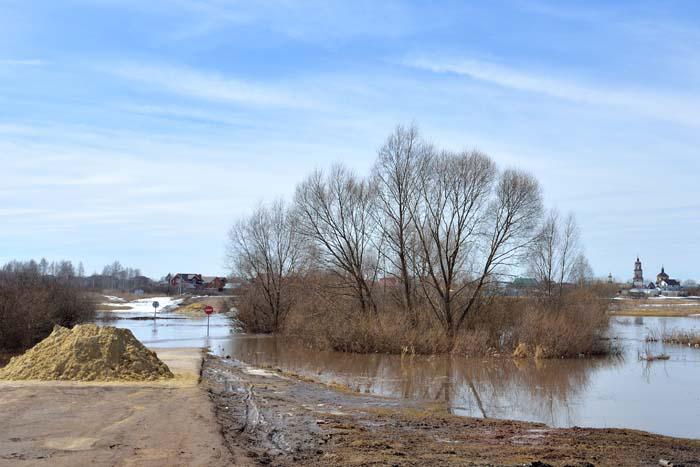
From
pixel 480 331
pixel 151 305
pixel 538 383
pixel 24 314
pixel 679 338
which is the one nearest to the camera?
pixel 538 383

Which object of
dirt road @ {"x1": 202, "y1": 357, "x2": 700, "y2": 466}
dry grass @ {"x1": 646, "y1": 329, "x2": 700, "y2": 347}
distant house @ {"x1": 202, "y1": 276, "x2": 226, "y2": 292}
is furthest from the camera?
distant house @ {"x1": 202, "y1": 276, "x2": 226, "y2": 292}

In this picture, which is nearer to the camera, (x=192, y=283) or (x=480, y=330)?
(x=480, y=330)

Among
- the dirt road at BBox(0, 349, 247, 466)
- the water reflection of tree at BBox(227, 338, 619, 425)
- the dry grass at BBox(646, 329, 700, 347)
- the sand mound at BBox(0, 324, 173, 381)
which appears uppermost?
the sand mound at BBox(0, 324, 173, 381)

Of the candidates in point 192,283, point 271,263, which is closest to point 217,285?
point 192,283

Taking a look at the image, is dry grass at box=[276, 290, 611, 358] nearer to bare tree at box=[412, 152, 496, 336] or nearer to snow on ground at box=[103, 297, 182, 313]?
bare tree at box=[412, 152, 496, 336]

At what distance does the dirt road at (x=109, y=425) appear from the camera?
9820 mm

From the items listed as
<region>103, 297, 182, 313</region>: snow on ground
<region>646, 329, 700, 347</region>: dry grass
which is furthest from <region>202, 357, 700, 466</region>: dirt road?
<region>103, 297, 182, 313</region>: snow on ground

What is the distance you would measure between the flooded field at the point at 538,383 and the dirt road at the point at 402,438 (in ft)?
7.95

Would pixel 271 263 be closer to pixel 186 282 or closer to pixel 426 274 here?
pixel 426 274

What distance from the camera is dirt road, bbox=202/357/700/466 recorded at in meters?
10.7

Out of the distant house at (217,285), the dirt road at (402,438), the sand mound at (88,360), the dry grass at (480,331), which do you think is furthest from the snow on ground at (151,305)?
the dirt road at (402,438)

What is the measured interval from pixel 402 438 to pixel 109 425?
5451mm

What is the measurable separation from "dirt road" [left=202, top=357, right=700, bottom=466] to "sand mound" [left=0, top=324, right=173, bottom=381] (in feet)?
9.35

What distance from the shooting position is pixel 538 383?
25.0m
